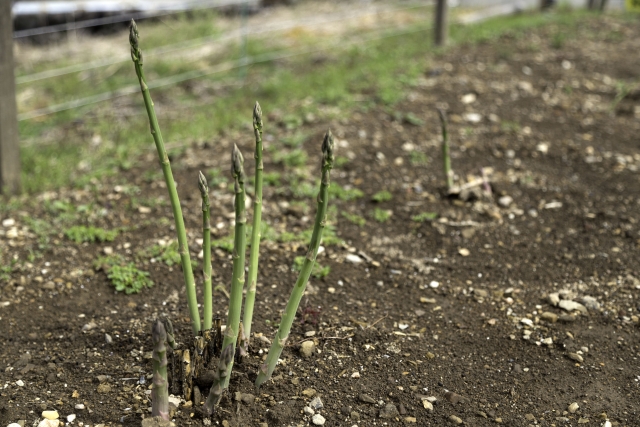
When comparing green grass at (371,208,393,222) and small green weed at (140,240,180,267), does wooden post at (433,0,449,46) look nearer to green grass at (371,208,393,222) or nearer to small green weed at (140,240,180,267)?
green grass at (371,208,393,222)

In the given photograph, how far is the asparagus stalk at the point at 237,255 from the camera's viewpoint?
209 cm

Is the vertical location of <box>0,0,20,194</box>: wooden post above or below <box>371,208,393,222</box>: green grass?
above

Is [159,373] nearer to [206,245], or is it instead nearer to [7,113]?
[206,245]

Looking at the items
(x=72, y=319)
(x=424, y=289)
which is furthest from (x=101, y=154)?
(x=424, y=289)

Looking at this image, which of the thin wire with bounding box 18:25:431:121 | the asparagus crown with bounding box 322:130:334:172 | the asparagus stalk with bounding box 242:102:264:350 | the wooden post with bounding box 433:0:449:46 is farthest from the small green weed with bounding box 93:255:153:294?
the wooden post with bounding box 433:0:449:46

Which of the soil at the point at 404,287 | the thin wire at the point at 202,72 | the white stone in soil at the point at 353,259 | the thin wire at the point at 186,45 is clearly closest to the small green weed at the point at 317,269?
the soil at the point at 404,287

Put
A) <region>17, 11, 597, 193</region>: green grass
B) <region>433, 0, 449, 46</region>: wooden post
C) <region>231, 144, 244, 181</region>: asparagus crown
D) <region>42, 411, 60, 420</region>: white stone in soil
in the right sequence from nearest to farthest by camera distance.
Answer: <region>231, 144, 244, 181</region>: asparagus crown, <region>42, 411, 60, 420</region>: white stone in soil, <region>17, 11, 597, 193</region>: green grass, <region>433, 0, 449, 46</region>: wooden post

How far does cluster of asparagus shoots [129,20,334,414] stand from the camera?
6.98 feet

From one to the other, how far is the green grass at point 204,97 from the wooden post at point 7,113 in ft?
0.53

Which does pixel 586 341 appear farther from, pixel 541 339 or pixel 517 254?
pixel 517 254

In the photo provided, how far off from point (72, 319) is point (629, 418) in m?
2.20

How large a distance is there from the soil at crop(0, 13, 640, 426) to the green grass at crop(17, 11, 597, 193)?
0.70 ft

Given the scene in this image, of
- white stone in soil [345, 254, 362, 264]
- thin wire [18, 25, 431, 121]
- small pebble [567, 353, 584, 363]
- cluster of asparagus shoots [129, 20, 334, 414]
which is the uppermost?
cluster of asparagus shoots [129, 20, 334, 414]

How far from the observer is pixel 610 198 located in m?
4.12
